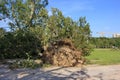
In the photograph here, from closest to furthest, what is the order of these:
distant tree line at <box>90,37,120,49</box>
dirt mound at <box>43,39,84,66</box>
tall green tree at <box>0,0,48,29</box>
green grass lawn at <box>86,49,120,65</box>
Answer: dirt mound at <box>43,39,84,66</box> < green grass lawn at <box>86,49,120,65</box> < tall green tree at <box>0,0,48,29</box> < distant tree line at <box>90,37,120,49</box>

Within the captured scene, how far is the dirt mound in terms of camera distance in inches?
648

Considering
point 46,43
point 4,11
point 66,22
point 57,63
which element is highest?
point 4,11

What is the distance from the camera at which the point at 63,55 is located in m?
16.6

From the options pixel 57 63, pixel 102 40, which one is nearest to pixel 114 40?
pixel 102 40

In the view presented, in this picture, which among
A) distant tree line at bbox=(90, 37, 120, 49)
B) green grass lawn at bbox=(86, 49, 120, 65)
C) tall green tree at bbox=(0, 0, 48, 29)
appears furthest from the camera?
distant tree line at bbox=(90, 37, 120, 49)

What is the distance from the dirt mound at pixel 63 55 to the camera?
54.0ft

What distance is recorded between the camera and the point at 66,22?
18828 mm

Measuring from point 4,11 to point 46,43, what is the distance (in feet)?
17.0

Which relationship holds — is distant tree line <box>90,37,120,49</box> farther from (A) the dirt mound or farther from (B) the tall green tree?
(A) the dirt mound

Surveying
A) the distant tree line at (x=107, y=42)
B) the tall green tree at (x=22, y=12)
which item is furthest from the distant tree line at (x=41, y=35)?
the distant tree line at (x=107, y=42)

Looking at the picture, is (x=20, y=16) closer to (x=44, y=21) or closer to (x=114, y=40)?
(x=44, y=21)

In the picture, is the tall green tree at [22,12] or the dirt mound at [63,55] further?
the tall green tree at [22,12]

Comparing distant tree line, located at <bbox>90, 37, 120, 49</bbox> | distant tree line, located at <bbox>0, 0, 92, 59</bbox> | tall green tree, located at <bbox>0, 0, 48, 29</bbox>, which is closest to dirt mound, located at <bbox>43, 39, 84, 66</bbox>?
distant tree line, located at <bbox>0, 0, 92, 59</bbox>

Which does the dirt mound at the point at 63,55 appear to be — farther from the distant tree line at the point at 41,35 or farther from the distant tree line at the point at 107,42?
the distant tree line at the point at 107,42
